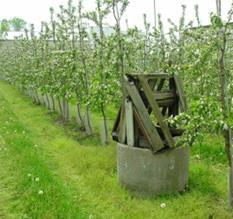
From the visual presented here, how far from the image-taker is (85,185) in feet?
18.3

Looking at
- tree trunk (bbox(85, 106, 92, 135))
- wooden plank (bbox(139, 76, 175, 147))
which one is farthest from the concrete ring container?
tree trunk (bbox(85, 106, 92, 135))

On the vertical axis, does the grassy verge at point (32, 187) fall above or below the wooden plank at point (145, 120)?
below

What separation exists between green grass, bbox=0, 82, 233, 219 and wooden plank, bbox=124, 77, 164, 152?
774mm

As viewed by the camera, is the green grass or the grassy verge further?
the green grass

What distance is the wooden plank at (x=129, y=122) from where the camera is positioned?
529 cm

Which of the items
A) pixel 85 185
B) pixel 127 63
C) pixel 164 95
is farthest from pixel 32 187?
pixel 127 63

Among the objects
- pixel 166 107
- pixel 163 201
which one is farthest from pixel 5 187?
pixel 166 107

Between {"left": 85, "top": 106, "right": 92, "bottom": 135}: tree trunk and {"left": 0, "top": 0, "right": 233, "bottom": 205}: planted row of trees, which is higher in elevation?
{"left": 0, "top": 0, "right": 233, "bottom": 205}: planted row of trees

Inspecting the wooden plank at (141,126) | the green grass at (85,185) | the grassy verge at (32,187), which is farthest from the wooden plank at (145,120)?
the grassy verge at (32,187)

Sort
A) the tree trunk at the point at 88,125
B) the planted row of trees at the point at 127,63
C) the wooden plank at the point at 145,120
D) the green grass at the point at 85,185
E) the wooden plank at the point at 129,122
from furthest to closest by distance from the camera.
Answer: the tree trunk at the point at 88,125 < the wooden plank at the point at 129,122 < the wooden plank at the point at 145,120 < the green grass at the point at 85,185 < the planted row of trees at the point at 127,63

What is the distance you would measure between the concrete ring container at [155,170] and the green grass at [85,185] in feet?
0.45

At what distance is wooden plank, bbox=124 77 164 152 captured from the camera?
5023 millimetres

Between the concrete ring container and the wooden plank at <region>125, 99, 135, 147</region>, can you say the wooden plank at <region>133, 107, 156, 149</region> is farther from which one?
the concrete ring container

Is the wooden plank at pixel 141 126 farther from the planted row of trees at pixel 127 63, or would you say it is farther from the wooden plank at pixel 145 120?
the planted row of trees at pixel 127 63
